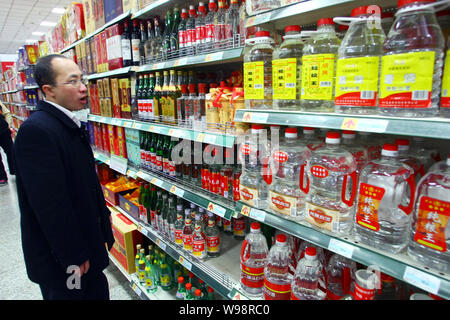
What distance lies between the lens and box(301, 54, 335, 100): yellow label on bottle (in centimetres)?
101

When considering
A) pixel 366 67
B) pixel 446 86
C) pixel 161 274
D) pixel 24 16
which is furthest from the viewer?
pixel 24 16

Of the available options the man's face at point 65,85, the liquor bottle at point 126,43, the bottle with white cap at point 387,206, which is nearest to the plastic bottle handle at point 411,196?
the bottle with white cap at point 387,206

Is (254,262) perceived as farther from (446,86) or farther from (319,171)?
(446,86)

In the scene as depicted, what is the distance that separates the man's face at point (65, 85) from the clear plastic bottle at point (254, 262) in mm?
1266

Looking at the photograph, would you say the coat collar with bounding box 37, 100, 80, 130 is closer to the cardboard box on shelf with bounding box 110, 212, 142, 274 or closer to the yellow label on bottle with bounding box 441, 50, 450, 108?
the cardboard box on shelf with bounding box 110, 212, 142, 274

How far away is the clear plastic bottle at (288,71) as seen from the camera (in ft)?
3.70

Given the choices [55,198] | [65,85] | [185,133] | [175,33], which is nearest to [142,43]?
[175,33]

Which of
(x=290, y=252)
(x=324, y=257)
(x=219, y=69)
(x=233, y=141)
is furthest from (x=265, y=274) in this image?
(x=219, y=69)

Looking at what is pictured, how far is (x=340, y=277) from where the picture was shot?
1215 mm

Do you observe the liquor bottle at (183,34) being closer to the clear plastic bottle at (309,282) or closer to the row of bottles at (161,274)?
the clear plastic bottle at (309,282)

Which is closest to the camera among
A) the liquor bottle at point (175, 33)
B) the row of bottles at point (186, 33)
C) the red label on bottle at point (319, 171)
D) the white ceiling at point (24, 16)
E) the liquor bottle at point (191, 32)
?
the red label on bottle at point (319, 171)

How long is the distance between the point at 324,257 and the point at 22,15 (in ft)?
39.9

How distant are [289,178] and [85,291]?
4.71ft
